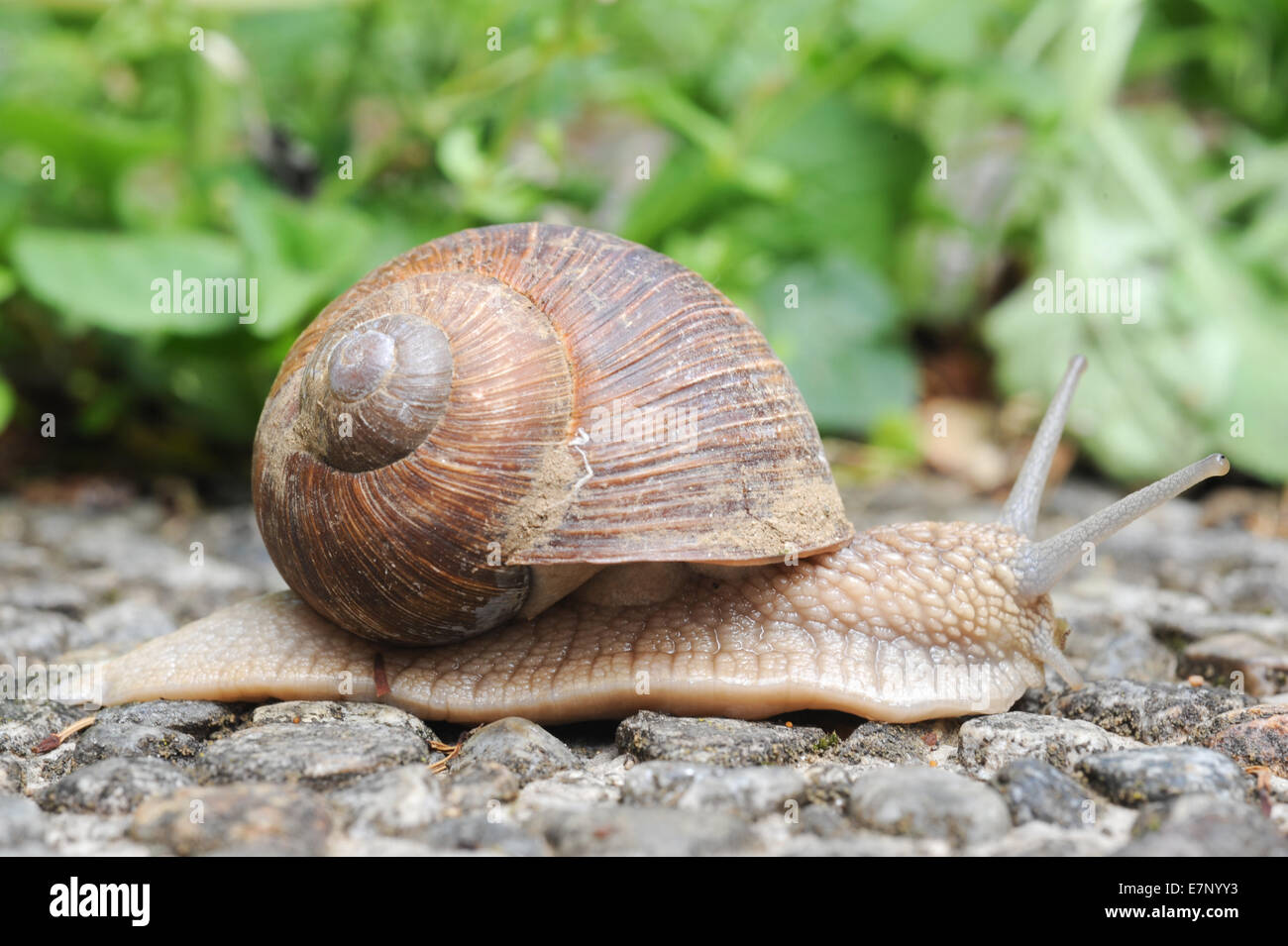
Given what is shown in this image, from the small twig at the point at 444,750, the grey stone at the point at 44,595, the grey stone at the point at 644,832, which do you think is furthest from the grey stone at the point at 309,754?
the grey stone at the point at 44,595

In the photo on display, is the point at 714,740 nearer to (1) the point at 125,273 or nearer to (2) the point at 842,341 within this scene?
(1) the point at 125,273

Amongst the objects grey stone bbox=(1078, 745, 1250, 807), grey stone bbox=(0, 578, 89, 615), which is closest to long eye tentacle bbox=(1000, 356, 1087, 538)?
grey stone bbox=(1078, 745, 1250, 807)

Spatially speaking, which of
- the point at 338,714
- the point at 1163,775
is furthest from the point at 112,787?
the point at 1163,775

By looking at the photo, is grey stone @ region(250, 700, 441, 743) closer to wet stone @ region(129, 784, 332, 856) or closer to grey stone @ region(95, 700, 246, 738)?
grey stone @ region(95, 700, 246, 738)

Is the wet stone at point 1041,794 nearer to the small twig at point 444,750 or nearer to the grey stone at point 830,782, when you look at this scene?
the grey stone at point 830,782
